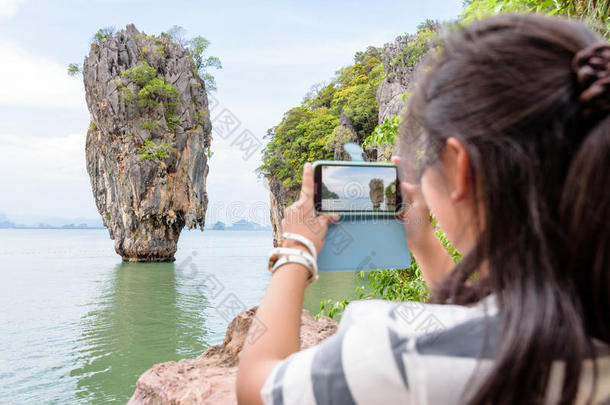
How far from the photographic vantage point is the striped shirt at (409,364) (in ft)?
1.07

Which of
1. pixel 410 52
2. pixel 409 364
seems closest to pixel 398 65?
pixel 410 52

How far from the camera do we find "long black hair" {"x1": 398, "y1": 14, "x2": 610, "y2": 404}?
1.04 feet

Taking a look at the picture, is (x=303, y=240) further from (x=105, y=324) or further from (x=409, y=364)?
(x=105, y=324)

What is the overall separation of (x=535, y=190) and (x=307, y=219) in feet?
1.00

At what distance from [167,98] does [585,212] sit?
16.9m

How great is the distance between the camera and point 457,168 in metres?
0.40

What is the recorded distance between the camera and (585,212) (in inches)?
13.2

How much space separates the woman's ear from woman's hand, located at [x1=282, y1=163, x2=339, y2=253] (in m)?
0.20

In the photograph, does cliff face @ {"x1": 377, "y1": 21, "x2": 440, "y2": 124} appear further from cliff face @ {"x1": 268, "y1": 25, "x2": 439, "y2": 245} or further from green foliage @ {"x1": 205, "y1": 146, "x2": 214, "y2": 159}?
green foliage @ {"x1": 205, "y1": 146, "x2": 214, "y2": 159}

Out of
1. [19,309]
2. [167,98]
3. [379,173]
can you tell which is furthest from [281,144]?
[379,173]

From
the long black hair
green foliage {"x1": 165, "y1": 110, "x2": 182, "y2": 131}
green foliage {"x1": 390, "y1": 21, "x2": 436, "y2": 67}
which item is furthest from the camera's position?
green foliage {"x1": 165, "y1": 110, "x2": 182, "y2": 131}

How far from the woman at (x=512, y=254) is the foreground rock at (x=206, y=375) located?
82 cm

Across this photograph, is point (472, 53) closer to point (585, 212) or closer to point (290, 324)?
point (585, 212)

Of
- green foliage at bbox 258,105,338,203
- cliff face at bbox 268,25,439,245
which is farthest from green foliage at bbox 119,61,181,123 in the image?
cliff face at bbox 268,25,439,245
